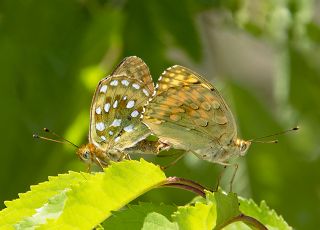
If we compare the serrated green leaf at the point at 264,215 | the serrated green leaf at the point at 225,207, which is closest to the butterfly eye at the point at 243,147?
the serrated green leaf at the point at 264,215

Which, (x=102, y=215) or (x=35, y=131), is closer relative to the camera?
(x=102, y=215)

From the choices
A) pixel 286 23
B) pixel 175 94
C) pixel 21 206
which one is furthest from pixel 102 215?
pixel 286 23

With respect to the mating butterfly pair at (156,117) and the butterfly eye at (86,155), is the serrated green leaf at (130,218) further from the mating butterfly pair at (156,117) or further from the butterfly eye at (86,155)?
the butterfly eye at (86,155)

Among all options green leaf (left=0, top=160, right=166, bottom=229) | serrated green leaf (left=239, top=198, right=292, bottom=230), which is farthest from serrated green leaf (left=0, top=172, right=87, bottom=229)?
serrated green leaf (left=239, top=198, right=292, bottom=230)

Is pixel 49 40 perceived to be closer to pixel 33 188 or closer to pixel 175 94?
pixel 175 94

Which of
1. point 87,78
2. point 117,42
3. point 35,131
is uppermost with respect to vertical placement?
point 117,42

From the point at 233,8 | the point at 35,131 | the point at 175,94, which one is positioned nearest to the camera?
the point at 175,94

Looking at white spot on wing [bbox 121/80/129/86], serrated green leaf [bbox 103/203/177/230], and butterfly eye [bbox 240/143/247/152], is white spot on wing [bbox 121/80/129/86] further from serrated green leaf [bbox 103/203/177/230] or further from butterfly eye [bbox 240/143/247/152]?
serrated green leaf [bbox 103/203/177/230]
